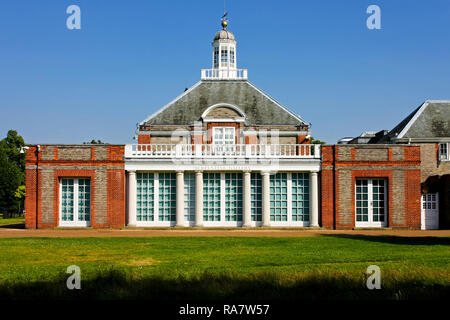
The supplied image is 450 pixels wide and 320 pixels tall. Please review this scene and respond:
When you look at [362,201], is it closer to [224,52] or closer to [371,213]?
[371,213]

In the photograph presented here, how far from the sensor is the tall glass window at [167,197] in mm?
30406

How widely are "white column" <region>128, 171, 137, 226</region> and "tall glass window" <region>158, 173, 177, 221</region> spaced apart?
1.60 metres

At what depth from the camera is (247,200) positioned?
29734 millimetres

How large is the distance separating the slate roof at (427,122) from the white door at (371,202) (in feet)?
21.6

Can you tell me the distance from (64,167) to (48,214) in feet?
9.72

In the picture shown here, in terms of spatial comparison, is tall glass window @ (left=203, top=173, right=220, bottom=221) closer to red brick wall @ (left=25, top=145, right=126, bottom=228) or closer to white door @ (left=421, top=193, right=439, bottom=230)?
red brick wall @ (left=25, top=145, right=126, bottom=228)

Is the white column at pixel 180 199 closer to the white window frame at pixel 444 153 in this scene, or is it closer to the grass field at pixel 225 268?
the grass field at pixel 225 268

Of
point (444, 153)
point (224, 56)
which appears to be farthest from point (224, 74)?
point (444, 153)

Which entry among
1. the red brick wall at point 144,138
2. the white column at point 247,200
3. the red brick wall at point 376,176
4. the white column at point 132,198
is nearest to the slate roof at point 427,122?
the red brick wall at point 376,176
